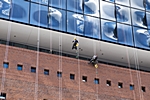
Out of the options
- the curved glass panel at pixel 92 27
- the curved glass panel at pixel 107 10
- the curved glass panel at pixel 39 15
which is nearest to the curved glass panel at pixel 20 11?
the curved glass panel at pixel 39 15

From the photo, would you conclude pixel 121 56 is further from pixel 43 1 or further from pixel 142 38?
pixel 43 1

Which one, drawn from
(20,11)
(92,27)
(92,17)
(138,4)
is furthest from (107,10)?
(20,11)

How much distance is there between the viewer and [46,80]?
25.3 meters

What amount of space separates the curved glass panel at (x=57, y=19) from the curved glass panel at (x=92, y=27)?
1.96 metres

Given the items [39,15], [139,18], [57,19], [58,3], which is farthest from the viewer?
[139,18]

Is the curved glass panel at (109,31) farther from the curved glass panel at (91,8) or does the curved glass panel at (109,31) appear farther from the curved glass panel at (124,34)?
the curved glass panel at (91,8)

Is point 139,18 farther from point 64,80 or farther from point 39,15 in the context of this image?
point 64,80

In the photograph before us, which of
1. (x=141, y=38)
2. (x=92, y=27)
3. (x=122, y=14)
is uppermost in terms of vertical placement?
(x=122, y=14)

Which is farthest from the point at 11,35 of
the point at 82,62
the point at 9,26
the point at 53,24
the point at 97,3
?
the point at 97,3

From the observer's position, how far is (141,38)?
3070cm

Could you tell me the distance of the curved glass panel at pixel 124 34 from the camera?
1177 inches

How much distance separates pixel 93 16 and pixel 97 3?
58.1 inches

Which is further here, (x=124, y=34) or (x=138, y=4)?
(x=138, y=4)

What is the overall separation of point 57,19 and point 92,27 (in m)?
3.08
